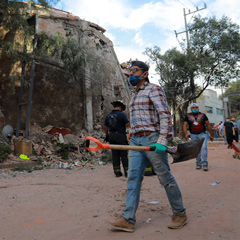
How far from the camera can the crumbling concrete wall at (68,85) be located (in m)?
10.9

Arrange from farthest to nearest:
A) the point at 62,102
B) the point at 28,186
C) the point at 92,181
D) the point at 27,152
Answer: the point at 62,102
the point at 27,152
the point at 92,181
the point at 28,186

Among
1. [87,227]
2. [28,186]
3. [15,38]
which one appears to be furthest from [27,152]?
[87,227]

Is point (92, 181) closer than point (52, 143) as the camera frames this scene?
Yes

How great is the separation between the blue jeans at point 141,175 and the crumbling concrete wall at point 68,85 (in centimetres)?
934

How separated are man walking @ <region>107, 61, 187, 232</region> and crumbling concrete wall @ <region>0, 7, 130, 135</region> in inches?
365

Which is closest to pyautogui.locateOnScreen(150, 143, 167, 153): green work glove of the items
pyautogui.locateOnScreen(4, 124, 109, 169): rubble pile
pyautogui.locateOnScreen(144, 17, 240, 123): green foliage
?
pyautogui.locateOnScreen(4, 124, 109, 169): rubble pile

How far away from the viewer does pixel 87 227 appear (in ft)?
8.80

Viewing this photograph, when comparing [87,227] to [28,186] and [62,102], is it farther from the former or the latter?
[62,102]

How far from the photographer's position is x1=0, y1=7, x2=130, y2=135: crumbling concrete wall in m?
10.9

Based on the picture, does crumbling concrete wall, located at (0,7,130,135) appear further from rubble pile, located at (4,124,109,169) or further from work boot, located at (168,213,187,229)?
work boot, located at (168,213,187,229)

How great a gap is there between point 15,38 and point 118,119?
6.68 meters

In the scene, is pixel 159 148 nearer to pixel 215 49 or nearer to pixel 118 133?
pixel 118 133

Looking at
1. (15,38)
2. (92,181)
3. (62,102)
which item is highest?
(15,38)

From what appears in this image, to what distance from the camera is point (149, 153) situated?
264cm
